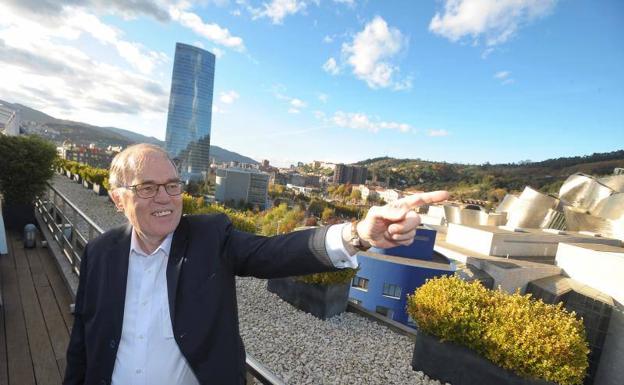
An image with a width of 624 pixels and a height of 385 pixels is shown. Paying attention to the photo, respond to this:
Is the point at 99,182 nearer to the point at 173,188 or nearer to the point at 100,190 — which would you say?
the point at 100,190

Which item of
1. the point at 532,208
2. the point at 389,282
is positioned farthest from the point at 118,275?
the point at 532,208

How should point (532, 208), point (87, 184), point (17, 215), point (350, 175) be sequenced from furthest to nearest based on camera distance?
point (350, 175), point (532, 208), point (87, 184), point (17, 215)

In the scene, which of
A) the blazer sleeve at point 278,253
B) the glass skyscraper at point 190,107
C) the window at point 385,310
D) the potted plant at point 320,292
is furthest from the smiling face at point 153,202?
the glass skyscraper at point 190,107

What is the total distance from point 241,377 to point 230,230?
645 mm

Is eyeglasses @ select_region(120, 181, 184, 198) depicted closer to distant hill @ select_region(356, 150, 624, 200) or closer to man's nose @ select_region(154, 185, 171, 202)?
man's nose @ select_region(154, 185, 171, 202)

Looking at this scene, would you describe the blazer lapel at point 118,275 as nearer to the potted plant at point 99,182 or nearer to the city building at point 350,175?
the potted plant at point 99,182

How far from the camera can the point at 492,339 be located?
4473mm

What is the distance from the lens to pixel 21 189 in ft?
23.7

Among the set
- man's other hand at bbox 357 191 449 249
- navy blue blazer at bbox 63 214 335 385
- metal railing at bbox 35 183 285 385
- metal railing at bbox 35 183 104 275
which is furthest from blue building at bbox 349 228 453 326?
man's other hand at bbox 357 191 449 249

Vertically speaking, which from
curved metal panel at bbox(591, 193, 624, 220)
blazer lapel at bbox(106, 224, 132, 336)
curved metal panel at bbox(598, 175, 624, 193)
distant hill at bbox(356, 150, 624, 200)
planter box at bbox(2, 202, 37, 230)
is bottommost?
planter box at bbox(2, 202, 37, 230)

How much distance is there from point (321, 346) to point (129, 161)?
4889 mm

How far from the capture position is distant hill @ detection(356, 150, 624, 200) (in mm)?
77413

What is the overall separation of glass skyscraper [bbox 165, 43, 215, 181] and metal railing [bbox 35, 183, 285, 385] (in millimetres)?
100736

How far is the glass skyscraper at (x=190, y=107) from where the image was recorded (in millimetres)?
103000
